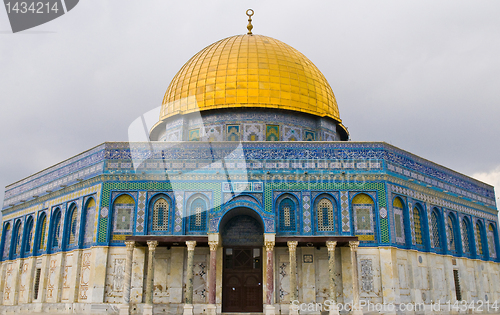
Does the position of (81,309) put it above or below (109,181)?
below

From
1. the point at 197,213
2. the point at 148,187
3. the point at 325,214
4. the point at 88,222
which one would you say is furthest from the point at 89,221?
the point at 325,214

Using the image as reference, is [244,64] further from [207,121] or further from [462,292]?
[462,292]

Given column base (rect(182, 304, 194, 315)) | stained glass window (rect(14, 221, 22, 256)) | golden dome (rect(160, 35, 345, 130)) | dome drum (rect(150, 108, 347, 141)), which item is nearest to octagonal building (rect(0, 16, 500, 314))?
column base (rect(182, 304, 194, 315))

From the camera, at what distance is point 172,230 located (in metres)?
17.7

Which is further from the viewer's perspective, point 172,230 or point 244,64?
point 244,64

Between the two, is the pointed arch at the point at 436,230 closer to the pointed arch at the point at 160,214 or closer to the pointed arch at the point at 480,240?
the pointed arch at the point at 480,240

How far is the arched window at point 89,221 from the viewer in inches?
722

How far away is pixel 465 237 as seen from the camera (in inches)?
875

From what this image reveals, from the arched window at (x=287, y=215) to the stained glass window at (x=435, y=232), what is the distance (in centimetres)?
626

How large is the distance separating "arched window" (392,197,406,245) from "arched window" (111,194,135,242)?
9.58 metres

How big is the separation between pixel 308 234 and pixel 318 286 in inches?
72.5

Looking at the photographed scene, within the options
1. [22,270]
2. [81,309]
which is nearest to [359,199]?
[81,309]

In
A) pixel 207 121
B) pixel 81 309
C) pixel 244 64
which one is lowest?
pixel 81 309

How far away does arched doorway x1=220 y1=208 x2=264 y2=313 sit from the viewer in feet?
57.4
